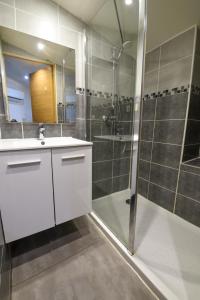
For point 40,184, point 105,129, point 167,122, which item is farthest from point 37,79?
point 167,122

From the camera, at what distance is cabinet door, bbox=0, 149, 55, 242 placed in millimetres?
943

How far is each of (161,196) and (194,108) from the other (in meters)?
1.09

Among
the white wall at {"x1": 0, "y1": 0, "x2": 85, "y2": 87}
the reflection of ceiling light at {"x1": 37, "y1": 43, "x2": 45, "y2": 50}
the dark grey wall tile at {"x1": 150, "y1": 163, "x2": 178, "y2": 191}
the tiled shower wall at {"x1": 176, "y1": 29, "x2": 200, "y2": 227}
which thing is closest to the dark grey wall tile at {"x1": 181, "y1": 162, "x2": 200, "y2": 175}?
the tiled shower wall at {"x1": 176, "y1": 29, "x2": 200, "y2": 227}

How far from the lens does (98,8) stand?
4.45 feet

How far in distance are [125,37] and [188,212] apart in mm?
1911

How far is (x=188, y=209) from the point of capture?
152cm

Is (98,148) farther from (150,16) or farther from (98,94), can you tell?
(150,16)

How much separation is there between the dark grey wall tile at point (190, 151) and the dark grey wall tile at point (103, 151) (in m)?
0.84

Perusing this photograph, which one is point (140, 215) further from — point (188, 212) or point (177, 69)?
point (177, 69)

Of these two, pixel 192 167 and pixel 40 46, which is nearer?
pixel 40 46

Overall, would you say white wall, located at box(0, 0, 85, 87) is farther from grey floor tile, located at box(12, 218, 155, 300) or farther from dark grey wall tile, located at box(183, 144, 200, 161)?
grey floor tile, located at box(12, 218, 155, 300)

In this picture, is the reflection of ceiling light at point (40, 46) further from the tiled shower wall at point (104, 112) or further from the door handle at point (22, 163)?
the door handle at point (22, 163)

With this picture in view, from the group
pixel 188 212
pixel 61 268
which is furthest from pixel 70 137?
pixel 188 212

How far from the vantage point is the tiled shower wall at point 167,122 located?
1490 mm
